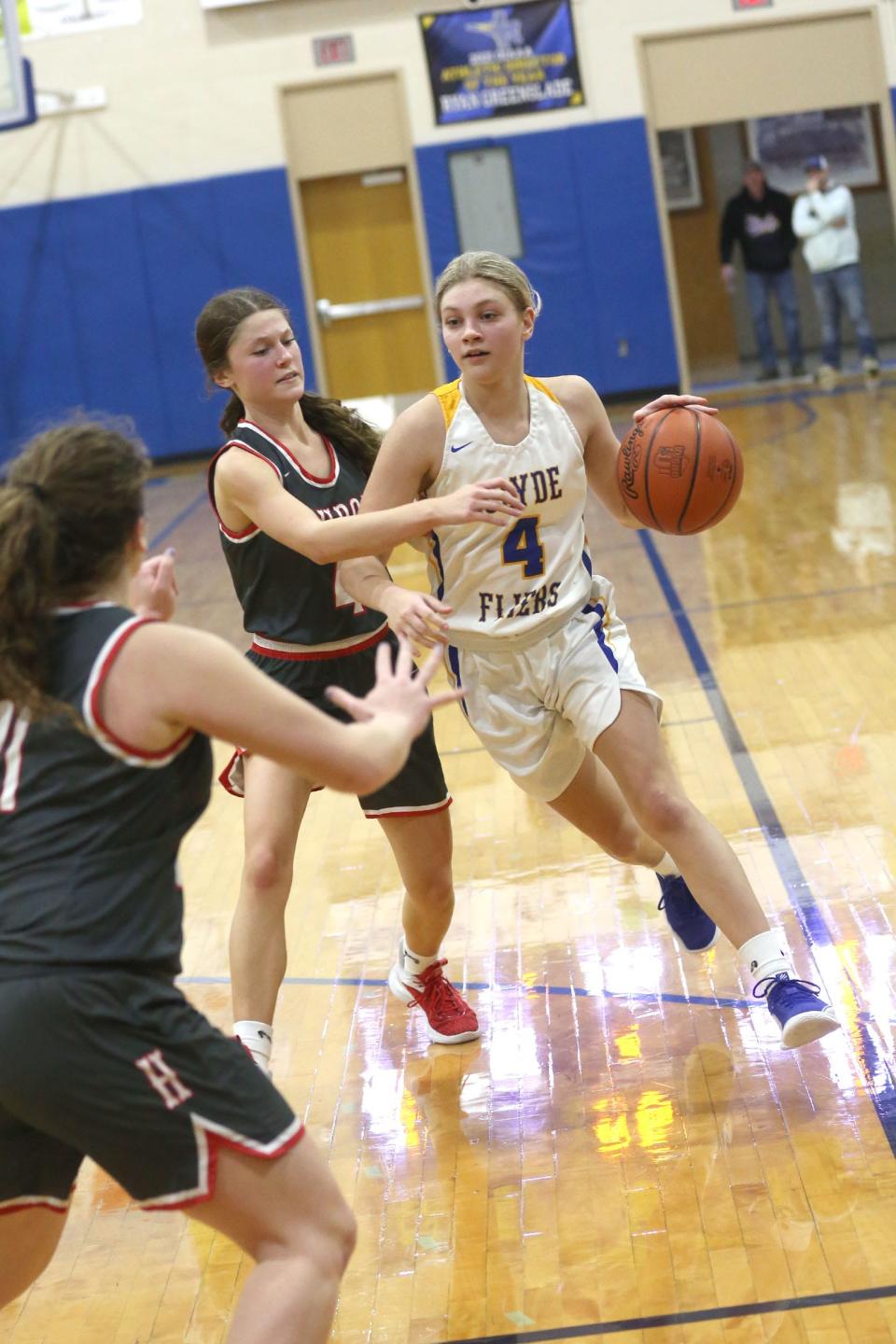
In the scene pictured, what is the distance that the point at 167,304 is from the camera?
1497 centimetres

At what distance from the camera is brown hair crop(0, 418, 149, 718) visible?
1.92 meters

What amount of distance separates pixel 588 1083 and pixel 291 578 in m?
1.27

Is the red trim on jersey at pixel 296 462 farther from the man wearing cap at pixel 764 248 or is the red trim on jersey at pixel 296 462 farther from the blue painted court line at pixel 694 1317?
the man wearing cap at pixel 764 248

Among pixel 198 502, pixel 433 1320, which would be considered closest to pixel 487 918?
pixel 433 1320

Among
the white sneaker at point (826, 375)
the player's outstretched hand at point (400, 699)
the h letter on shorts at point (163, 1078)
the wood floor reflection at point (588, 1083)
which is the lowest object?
the wood floor reflection at point (588, 1083)

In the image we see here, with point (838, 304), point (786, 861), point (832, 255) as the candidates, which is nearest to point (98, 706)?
point (786, 861)

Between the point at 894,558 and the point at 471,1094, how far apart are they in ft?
16.5

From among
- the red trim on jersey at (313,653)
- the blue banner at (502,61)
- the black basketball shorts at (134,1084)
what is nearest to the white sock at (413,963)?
the red trim on jersey at (313,653)

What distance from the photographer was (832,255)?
1448 centimetres

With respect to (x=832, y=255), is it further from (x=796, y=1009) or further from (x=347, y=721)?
(x=796, y=1009)

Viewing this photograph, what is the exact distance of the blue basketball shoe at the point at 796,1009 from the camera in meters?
3.04

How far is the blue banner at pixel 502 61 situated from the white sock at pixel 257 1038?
498 inches

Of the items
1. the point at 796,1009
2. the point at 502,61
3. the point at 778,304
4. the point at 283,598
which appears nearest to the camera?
the point at 796,1009

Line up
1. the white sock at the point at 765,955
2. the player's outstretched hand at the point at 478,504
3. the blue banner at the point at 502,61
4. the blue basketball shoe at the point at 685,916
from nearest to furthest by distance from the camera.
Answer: the player's outstretched hand at the point at 478,504 < the white sock at the point at 765,955 < the blue basketball shoe at the point at 685,916 < the blue banner at the point at 502,61
